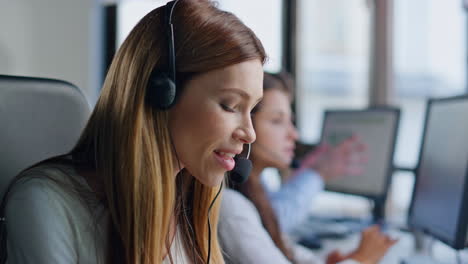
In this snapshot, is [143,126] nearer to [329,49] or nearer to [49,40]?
[49,40]

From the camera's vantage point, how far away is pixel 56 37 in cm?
189

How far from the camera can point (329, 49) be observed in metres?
3.17

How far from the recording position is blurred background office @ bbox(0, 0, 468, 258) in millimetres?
1816

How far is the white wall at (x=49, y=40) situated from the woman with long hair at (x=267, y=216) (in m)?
0.89

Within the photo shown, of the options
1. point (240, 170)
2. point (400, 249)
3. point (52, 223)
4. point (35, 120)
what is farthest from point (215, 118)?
point (400, 249)

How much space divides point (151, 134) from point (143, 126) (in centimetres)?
2

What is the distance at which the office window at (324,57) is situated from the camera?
9.72 ft

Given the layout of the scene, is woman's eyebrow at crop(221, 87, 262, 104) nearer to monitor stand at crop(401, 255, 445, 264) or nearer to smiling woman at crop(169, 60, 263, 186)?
smiling woman at crop(169, 60, 263, 186)

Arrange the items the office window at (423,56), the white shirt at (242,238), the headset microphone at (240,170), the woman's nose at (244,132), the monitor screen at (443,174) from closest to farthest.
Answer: the woman's nose at (244,132)
the headset microphone at (240,170)
the white shirt at (242,238)
the monitor screen at (443,174)
the office window at (423,56)

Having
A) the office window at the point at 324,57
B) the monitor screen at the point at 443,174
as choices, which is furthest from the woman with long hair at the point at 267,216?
the office window at the point at 324,57

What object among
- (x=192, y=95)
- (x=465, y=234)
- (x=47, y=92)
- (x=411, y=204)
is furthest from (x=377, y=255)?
(x=47, y=92)

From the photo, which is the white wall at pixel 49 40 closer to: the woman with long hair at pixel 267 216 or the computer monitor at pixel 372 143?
the woman with long hair at pixel 267 216

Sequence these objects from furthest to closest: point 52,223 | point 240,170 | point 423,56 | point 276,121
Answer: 1. point 423,56
2. point 276,121
3. point 240,170
4. point 52,223

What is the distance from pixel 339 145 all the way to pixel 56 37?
4.11 ft
